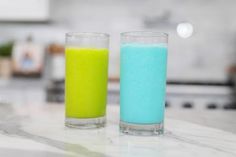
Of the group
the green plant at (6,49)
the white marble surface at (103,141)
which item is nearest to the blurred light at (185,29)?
the green plant at (6,49)

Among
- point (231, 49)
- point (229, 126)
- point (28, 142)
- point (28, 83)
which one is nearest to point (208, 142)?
point (229, 126)

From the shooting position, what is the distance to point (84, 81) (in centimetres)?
85

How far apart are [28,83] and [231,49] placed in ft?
5.25

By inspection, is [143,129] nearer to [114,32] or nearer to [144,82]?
[144,82]

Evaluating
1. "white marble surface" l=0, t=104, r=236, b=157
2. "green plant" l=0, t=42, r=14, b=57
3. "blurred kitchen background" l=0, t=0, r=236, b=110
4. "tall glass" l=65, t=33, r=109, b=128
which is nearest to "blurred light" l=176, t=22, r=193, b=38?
"blurred kitchen background" l=0, t=0, r=236, b=110

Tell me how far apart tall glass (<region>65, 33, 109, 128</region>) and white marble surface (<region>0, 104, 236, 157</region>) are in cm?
4

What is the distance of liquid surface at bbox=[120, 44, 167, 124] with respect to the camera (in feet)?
2.60

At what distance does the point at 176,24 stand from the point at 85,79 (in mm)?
2501

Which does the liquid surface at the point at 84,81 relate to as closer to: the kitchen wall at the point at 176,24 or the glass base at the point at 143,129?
the glass base at the point at 143,129

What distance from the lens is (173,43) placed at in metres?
3.27

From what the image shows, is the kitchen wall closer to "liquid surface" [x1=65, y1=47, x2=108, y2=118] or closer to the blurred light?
the blurred light

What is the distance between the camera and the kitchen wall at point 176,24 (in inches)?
127

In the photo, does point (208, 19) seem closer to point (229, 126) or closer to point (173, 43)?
point (173, 43)

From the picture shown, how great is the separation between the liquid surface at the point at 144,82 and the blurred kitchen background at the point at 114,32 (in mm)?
2162
